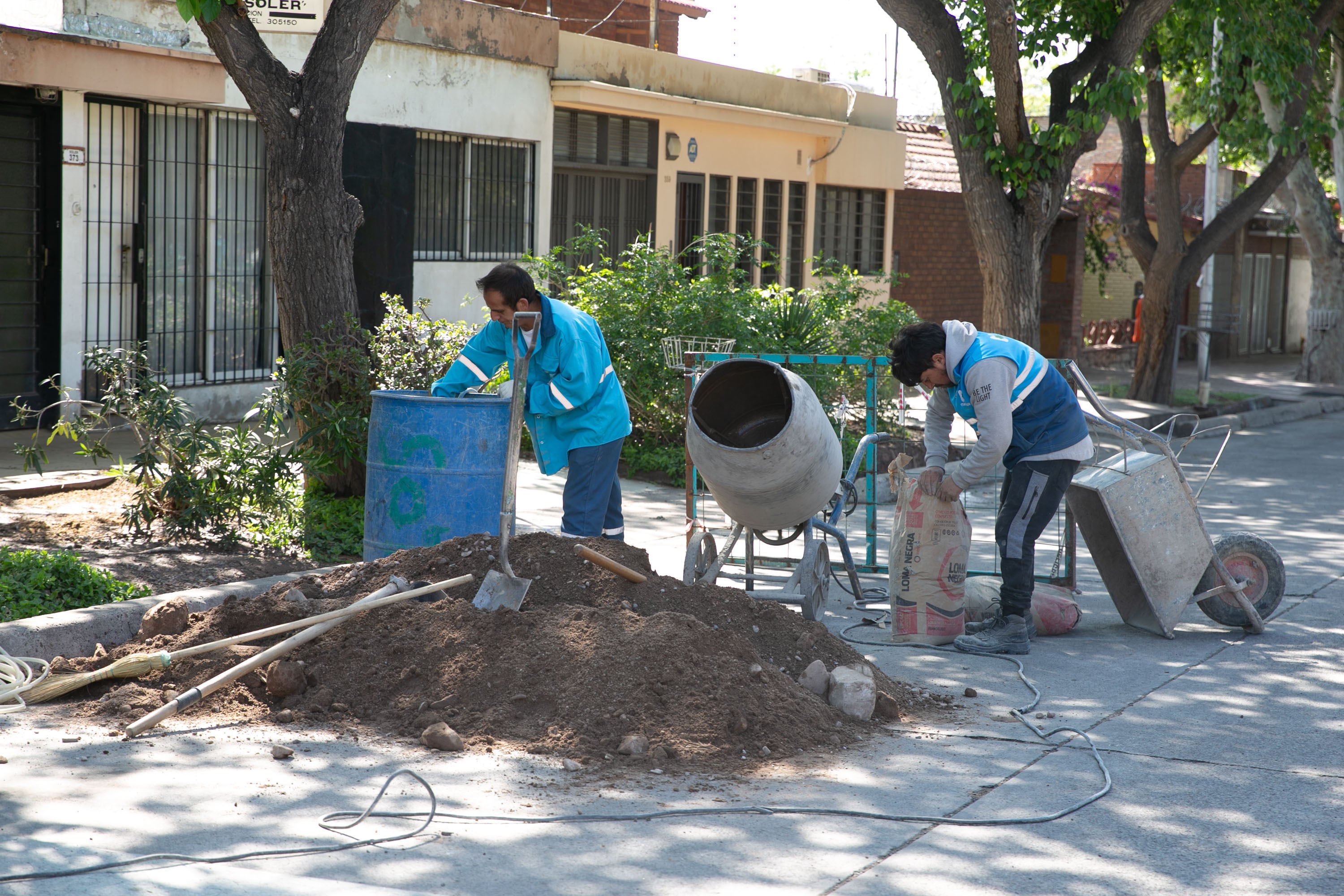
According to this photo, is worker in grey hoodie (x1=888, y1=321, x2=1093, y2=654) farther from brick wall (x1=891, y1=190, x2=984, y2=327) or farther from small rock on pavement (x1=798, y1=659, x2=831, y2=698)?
brick wall (x1=891, y1=190, x2=984, y2=327)

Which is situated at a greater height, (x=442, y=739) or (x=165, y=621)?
(x=165, y=621)

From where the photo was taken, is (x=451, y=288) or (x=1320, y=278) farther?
(x=1320, y=278)

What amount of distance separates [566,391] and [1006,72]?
663 centimetres

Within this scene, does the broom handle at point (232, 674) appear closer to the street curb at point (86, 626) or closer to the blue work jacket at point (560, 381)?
the street curb at point (86, 626)

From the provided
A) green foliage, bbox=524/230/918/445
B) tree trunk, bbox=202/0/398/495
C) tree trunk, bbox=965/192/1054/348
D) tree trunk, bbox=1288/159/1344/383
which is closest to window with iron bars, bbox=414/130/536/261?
green foliage, bbox=524/230/918/445

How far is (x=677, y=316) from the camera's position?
11383 mm

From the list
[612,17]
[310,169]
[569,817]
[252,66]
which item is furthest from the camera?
[612,17]

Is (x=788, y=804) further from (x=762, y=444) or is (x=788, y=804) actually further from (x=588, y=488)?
(x=588, y=488)

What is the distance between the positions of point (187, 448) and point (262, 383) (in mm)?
6087

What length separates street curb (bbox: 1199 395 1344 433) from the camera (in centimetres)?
1738

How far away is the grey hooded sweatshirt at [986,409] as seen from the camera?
614 cm

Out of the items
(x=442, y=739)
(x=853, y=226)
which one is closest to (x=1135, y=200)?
(x=853, y=226)

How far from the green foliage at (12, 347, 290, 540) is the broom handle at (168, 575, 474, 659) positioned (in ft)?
6.76

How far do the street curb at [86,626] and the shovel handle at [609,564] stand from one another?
5.09 ft
